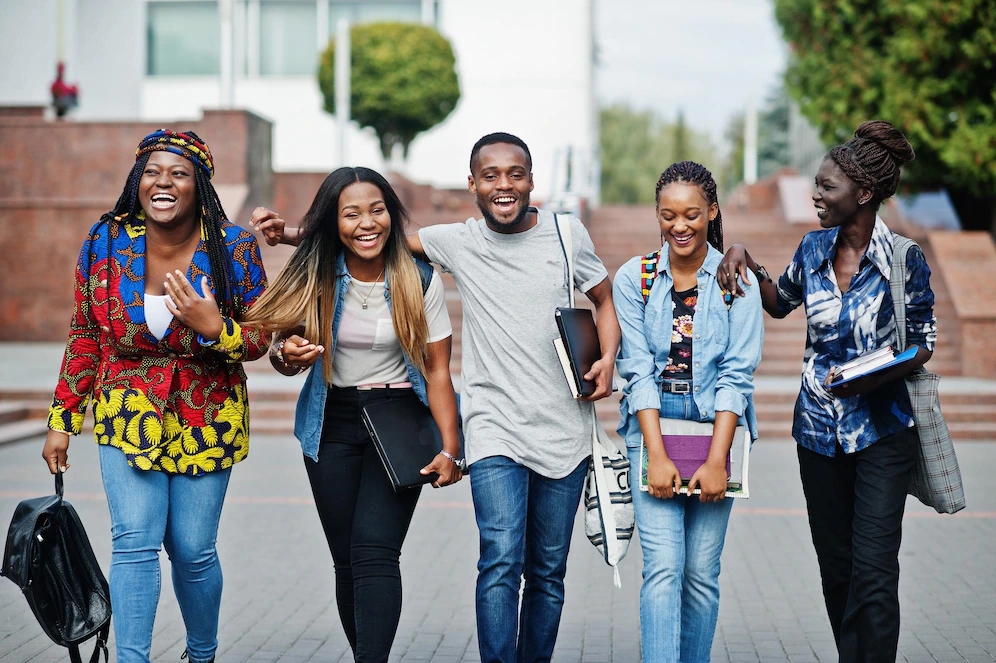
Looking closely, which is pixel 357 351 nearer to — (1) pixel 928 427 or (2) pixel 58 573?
Result: (2) pixel 58 573

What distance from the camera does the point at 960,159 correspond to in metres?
14.8

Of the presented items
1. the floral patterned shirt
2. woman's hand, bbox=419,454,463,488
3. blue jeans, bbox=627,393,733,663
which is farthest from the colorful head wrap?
blue jeans, bbox=627,393,733,663

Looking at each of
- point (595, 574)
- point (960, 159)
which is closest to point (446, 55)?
point (960, 159)

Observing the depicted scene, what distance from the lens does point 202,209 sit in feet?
12.9

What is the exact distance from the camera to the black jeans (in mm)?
3680

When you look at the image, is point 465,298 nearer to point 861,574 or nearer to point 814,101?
point 861,574

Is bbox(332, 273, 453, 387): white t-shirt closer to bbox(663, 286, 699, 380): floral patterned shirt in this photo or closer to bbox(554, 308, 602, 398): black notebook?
bbox(554, 308, 602, 398): black notebook

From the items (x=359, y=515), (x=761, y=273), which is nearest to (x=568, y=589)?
(x=359, y=515)

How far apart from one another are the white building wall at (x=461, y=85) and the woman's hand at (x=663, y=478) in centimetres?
2422

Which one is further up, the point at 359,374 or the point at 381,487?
the point at 359,374

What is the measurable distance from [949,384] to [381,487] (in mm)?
9759

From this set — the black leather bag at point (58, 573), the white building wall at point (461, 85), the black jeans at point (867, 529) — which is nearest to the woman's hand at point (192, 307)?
the black leather bag at point (58, 573)

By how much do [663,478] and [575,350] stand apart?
500 mm

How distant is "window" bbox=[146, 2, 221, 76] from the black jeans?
27.1 meters
